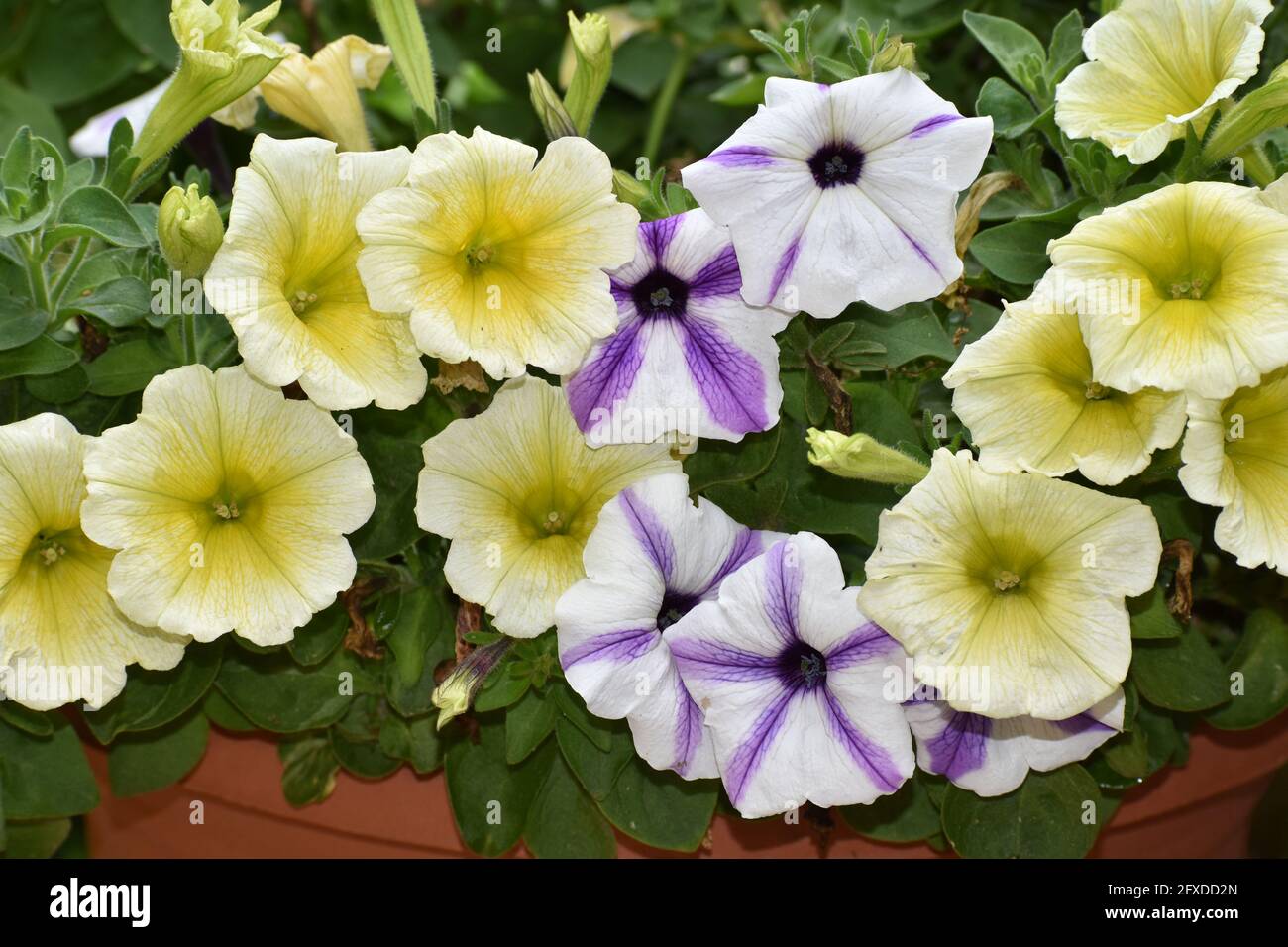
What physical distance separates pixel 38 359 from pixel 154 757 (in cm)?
24

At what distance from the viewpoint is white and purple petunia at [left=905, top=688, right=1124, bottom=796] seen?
71 cm

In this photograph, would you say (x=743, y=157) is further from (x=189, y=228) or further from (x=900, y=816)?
(x=900, y=816)

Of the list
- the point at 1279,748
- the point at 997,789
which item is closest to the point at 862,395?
the point at 997,789

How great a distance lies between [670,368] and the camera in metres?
0.70

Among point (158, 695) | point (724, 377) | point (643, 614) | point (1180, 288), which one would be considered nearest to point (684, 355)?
point (724, 377)

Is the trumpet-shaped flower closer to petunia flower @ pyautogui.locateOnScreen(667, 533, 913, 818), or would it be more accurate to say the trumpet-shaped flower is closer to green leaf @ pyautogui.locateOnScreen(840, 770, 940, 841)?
petunia flower @ pyautogui.locateOnScreen(667, 533, 913, 818)

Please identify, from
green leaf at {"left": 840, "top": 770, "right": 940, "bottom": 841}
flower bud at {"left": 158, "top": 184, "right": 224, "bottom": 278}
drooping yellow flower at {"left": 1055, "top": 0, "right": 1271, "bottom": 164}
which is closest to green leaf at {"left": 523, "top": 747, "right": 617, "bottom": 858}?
green leaf at {"left": 840, "top": 770, "right": 940, "bottom": 841}

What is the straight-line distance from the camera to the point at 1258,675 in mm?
774

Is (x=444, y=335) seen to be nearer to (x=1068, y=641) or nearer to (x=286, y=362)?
(x=286, y=362)

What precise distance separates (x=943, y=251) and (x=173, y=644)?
0.43 meters

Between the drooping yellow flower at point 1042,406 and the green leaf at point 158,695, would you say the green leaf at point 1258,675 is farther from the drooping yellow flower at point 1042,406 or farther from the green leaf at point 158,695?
the green leaf at point 158,695

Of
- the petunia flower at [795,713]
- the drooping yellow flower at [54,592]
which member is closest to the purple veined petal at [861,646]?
the petunia flower at [795,713]

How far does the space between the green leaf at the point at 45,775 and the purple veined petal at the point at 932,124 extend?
0.56 m

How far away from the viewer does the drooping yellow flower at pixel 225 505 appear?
2.14 feet
